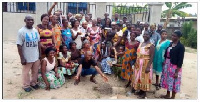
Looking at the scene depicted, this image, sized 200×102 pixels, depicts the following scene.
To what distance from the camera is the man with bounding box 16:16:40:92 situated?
3610 mm

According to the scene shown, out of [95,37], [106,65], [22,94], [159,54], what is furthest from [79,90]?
[159,54]

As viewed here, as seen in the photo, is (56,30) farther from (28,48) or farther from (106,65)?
(106,65)

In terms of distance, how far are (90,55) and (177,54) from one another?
6.53 feet

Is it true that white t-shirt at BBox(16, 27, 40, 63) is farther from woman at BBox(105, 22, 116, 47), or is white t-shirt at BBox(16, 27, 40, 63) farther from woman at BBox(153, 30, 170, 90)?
woman at BBox(153, 30, 170, 90)

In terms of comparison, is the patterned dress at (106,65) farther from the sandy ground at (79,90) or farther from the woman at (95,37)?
the woman at (95,37)

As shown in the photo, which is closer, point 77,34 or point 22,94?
point 22,94

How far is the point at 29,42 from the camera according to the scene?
3.69m

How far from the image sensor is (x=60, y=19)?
16.7 feet

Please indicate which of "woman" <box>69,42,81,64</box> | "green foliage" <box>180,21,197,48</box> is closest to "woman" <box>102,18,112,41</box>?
"woman" <box>69,42,81,64</box>

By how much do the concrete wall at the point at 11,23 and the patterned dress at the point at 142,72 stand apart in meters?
6.72

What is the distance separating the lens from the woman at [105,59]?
17.5 ft

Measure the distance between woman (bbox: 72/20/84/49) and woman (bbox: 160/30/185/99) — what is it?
2226 mm

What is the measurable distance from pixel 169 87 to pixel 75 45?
2.46 metres

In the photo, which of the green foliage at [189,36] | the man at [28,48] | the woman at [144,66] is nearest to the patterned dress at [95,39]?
the woman at [144,66]
